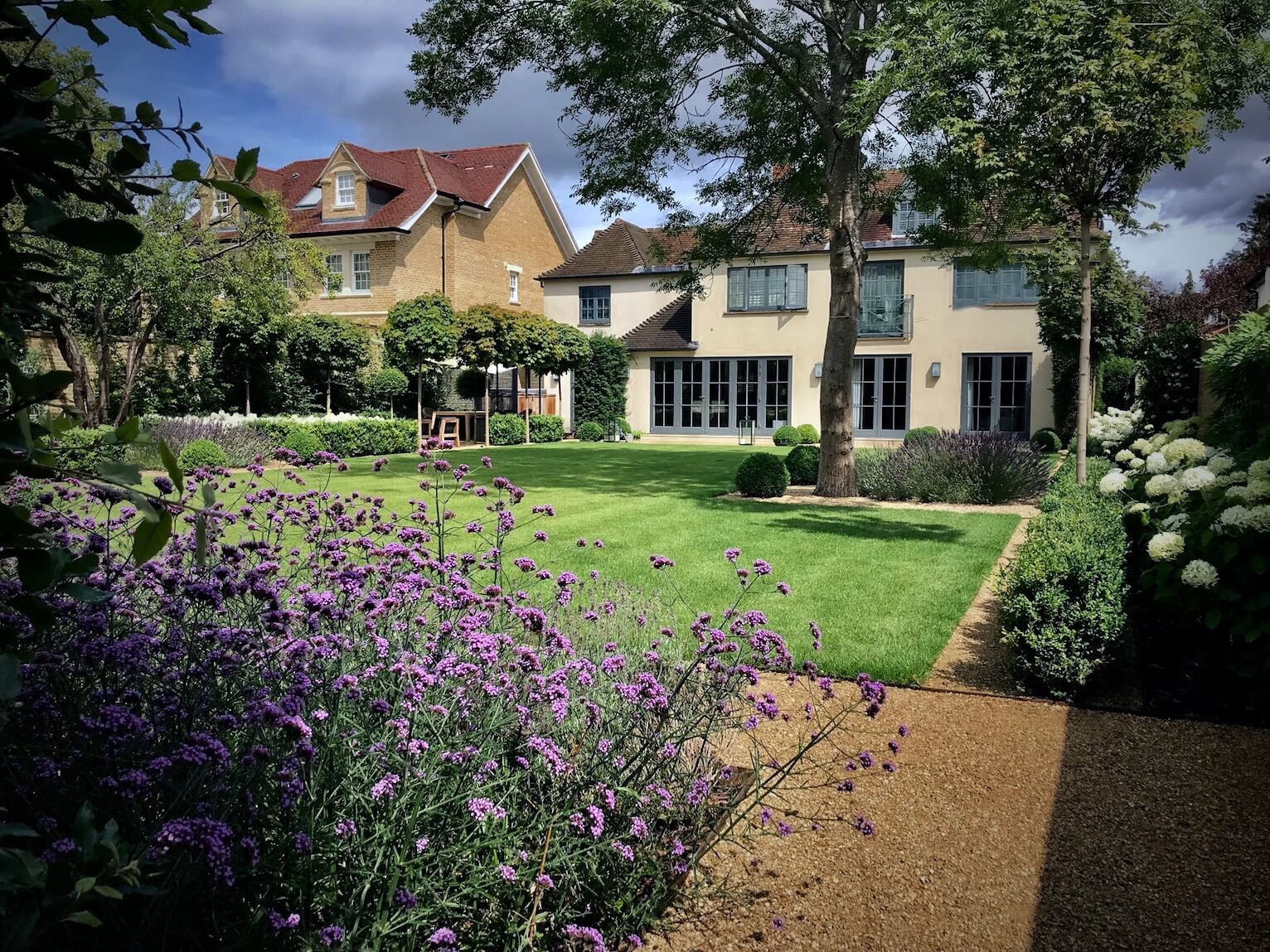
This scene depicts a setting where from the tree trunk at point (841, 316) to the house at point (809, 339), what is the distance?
12301 millimetres

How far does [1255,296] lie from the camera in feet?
109

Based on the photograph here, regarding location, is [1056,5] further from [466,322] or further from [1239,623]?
[466,322]

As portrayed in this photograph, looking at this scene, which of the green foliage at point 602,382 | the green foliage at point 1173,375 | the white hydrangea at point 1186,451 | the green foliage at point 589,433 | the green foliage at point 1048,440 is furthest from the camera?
the green foliage at point 602,382

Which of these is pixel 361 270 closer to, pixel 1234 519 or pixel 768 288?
pixel 768 288

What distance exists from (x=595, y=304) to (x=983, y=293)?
12.8 m

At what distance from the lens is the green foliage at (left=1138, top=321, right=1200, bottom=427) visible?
1371 cm

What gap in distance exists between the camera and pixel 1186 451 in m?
6.56

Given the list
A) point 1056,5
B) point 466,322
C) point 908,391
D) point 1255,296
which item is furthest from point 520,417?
point 1255,296

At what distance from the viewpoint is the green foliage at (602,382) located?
1117 inches

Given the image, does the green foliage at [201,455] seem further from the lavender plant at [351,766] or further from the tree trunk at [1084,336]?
the tree trunk at [1084,336]

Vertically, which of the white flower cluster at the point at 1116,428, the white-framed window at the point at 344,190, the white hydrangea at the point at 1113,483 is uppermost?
the white-framed window at the point at 344,190

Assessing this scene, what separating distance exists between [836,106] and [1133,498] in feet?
24.9

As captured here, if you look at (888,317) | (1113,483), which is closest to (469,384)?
(888,317)

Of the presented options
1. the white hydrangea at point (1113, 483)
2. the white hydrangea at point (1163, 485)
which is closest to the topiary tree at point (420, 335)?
the white hydrangea at point (1113, 483)
